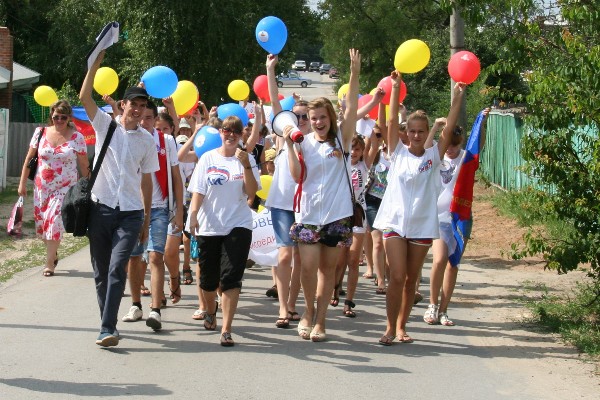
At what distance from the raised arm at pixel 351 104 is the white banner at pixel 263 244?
2398mm

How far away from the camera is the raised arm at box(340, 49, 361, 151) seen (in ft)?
25.4

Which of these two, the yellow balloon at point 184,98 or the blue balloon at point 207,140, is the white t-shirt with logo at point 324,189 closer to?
the blue balloon at point 207,140

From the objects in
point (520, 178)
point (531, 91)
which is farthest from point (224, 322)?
point (520, 178)

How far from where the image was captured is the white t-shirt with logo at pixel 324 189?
7.70m

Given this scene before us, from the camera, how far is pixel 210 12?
96.5 feet

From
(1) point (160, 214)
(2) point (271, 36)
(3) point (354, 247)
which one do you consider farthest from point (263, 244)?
(2) point (271, 36)

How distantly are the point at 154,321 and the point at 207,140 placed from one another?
1624 millimetres

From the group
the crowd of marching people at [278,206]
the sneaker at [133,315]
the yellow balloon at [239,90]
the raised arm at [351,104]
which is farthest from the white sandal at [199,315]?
the yellow balloon at [239,90]

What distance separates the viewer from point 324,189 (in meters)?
7.70

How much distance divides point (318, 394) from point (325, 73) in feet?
325

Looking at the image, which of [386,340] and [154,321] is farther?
[154,321]

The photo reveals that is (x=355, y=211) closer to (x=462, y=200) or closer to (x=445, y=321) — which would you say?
(x=462, y=200)

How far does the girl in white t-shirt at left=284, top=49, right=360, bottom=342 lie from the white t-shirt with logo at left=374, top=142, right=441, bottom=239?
35 cm

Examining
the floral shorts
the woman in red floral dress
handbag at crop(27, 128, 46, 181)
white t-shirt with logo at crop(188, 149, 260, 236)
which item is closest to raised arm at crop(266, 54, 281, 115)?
white t-shirt with logo at crop(188, 149, 260, 236)
